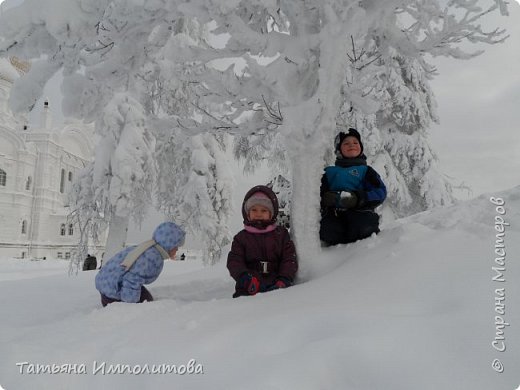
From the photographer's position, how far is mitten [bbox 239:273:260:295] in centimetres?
353

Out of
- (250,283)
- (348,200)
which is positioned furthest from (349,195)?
(250,283)

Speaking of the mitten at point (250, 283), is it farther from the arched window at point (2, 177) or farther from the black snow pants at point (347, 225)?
the arched window at point (2, 177)

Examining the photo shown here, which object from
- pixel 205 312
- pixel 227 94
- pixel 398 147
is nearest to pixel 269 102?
pixel 227 94

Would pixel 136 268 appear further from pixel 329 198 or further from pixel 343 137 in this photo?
pixel 343 137

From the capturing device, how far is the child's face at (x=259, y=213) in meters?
3.97

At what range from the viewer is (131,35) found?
4.30 meters

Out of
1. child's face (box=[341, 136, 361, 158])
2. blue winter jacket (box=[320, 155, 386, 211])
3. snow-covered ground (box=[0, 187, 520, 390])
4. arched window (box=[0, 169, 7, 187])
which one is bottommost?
snow-covered ground (box=[0, 187, 520, 390])

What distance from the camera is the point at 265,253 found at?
3.88 meters

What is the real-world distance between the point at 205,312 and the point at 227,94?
2.60 m

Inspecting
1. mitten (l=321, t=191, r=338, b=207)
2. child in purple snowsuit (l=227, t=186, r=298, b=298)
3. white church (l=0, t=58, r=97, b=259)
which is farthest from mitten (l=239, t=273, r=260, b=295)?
white church (l=0, t=58, r=97, b=259)

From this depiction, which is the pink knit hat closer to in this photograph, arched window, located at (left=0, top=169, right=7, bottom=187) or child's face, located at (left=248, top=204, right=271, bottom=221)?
child's face, located at (left=248, top=204, right=271, bottom=221)

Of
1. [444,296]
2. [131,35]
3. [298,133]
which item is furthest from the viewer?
[131,35]

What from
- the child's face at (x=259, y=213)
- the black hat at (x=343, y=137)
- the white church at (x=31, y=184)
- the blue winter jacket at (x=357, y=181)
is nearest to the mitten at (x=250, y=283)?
the child's face at (x=259, y=213)

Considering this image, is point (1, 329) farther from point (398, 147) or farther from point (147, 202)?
point (398, 147)
